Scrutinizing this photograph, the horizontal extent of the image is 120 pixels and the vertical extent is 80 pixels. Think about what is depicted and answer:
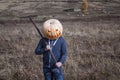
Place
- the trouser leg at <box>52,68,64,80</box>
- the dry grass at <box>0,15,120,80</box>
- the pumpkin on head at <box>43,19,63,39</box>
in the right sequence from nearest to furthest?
the pumpkin on head at <box>43,19,63,39</box>, the trouser leg at <box>52,68,64,80</box>, the dry grass at <box>0,15,120,80</box>

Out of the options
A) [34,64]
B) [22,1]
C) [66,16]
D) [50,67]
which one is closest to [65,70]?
[34,64]

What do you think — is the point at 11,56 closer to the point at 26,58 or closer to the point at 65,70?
the point at 26,58

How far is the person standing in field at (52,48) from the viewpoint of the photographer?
5.27m

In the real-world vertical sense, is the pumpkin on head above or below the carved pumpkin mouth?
above

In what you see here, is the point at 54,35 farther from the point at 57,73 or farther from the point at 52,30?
the point at 57,73

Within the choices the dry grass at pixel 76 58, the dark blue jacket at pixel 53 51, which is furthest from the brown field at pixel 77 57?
the dark blue jacket at pixel 53 51

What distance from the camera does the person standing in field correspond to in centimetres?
527

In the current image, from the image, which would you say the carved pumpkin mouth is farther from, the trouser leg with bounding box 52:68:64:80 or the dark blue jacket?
the trouser leg with bounding box 52:68:64:80

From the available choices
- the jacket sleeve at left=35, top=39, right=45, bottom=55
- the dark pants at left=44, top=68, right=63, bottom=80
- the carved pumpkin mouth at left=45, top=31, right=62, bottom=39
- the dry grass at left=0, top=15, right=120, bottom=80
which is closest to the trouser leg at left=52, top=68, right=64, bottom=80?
the dark pants at left=44, top=68, right=63, bottom=80

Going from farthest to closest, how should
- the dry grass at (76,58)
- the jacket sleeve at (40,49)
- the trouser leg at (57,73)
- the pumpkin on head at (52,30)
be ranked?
the dry grass at (76,58), the trouser leg at (57,73), the jacket sleeve at (40,49), the pumpkin on head at (52,30)

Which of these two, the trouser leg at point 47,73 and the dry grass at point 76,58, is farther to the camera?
the dry grass at point 76,58

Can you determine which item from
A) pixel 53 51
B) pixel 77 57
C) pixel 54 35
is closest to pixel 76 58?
pixel 77 57

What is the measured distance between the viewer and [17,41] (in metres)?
11.8

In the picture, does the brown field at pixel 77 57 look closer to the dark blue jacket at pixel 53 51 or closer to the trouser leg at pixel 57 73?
the trouser leg at pixel 57 73
